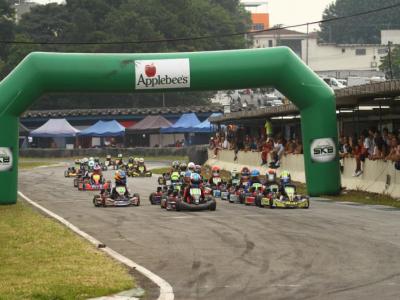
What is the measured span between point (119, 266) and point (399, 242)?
4.70 m

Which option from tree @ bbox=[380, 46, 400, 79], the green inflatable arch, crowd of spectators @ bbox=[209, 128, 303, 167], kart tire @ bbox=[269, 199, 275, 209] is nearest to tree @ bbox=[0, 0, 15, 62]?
tree @ bbox=[380, 46, 400, 79]

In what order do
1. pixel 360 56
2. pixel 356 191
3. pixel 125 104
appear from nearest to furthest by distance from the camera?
pixel 356 191
pixel 125 104
pixel 360 56

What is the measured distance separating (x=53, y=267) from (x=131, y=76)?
45.2ft

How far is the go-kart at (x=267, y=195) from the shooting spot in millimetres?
24047

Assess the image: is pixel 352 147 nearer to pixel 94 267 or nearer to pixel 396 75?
pixel 94 267

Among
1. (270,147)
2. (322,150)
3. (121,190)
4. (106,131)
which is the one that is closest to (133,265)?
(121,190)

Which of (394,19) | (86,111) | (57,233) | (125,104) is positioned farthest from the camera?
(394,19)

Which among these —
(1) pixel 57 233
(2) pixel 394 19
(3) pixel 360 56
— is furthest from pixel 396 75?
(1) pixel 57 233

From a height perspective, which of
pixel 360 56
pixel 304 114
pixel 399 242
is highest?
pixel 360 56

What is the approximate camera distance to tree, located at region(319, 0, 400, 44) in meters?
158

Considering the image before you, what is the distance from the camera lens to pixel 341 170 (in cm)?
3031

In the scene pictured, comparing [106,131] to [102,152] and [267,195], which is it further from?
[267,195]

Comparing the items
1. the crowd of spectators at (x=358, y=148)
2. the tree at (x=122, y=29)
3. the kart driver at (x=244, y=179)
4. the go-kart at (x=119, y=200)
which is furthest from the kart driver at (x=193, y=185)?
the tree at (x=122, y=29)

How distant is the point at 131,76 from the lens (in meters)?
26.2
